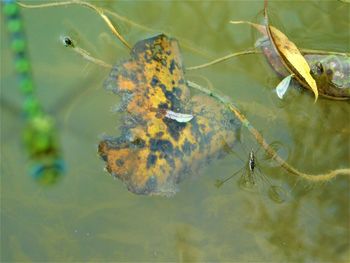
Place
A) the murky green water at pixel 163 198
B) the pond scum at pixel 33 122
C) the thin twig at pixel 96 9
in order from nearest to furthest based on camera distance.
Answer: the pond scum at pixel 33 122 → the murky green water at pixel 163 198 → the thin twig at pixel 96 9

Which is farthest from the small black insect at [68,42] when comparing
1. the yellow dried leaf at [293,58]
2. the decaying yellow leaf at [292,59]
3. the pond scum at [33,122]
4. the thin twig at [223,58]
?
the yellow dried leaf at [293,58]

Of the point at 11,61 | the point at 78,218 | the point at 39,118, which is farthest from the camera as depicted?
the point at 11,61

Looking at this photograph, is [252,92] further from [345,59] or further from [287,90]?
[345,59]

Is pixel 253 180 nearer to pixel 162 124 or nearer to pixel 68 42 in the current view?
pixel 162 124

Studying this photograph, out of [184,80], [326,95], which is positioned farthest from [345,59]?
[184,80]

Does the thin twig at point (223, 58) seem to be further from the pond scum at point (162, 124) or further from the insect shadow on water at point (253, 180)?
the insect shadow on water at point (253, 180)
